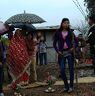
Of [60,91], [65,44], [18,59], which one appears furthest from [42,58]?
[65,44]

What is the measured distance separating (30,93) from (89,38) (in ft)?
6.91

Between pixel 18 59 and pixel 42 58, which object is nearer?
pixel 18 59

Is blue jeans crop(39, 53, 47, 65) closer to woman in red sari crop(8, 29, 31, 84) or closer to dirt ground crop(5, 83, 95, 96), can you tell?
woman in red sari crop(8, 29, 31, 84)

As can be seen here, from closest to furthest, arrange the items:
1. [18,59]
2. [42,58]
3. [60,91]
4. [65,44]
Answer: [65,44]
[60,91]
[18,59]
[42,58]

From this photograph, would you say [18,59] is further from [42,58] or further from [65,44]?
[42,58]

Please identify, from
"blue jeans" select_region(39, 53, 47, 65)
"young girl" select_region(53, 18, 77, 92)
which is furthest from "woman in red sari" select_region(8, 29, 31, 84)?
"blue jeans" select_region(39, 53, 47, 65)

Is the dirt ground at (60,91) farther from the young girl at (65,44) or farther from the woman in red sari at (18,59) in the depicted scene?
the woman in red sari at (18,59)

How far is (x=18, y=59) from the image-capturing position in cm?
1427

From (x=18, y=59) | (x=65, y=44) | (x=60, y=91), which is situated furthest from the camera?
(x=18, y=59)

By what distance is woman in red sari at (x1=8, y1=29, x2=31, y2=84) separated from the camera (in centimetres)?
1418

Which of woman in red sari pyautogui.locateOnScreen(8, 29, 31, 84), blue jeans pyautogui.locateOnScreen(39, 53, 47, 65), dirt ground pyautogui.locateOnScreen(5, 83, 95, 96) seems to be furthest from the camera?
blue jeans pyautogui.locateOnScreen(39, 53, 47, 65)

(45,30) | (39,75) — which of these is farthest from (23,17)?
(45,30)

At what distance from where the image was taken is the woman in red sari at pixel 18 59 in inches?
558

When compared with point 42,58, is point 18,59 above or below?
above
